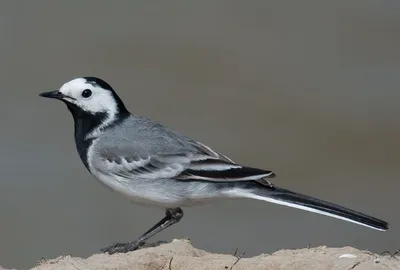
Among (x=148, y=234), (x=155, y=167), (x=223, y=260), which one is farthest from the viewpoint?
(x=148, y=234)

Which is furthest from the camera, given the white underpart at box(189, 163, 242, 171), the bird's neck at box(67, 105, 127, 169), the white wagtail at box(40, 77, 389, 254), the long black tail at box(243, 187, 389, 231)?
the bird's neck at box(67, 105, 127, 169)

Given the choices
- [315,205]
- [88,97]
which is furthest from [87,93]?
[315,205]

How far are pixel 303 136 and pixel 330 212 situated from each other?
367 inches

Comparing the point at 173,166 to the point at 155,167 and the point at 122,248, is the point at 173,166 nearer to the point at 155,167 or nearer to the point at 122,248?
the point at 155,167

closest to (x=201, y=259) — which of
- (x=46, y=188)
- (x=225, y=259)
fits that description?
(x=225, y=259)

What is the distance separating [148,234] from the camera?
11211mm

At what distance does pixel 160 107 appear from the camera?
2028cm

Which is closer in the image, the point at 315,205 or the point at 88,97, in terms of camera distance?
the point at 315,205

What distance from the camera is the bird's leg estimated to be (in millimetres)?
10930

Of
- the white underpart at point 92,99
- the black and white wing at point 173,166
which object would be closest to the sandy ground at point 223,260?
the black and white wing at point 173,166

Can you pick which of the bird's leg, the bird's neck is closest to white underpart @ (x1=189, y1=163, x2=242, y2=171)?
the bird's leg

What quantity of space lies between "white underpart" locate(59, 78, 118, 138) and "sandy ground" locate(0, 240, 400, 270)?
66.9 inches

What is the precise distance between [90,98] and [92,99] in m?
0.02

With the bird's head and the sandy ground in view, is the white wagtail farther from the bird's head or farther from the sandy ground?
the sandy ground
